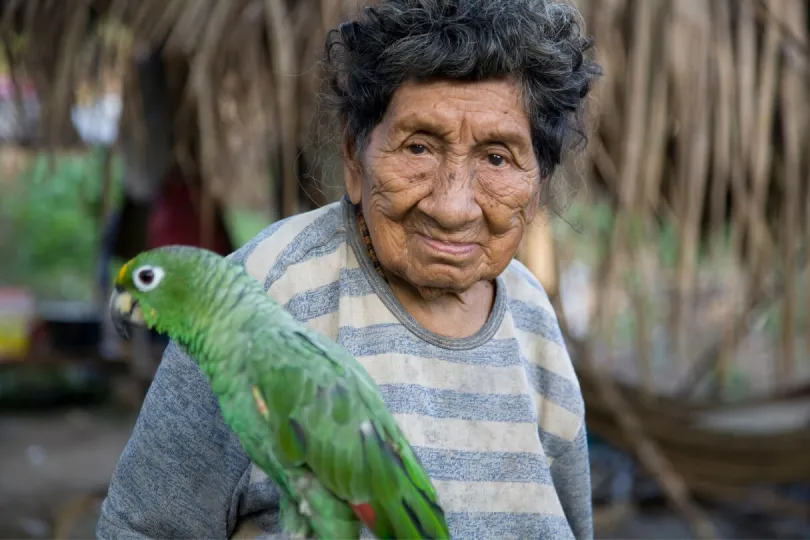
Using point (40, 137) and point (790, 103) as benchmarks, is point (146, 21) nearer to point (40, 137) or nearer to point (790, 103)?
point (40, 137)

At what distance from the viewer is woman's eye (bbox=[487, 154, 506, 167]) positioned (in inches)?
59.7

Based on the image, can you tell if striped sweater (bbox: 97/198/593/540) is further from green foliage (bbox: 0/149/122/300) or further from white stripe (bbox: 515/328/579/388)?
green foliage (bbox: 0/149/122/300)

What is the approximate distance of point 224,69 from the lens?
3186 millimetres

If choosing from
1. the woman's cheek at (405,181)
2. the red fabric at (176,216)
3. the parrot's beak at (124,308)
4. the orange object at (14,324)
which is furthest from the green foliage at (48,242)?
the parrot's beak at (124,308)

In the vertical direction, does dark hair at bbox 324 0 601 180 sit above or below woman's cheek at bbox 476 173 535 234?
above

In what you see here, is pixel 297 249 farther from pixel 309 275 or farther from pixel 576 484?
pixel 576 484

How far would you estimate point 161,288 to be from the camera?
1.18 m

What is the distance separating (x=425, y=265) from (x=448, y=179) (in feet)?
0.47

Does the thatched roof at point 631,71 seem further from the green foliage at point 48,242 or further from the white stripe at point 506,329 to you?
the green foliage at point 48,242

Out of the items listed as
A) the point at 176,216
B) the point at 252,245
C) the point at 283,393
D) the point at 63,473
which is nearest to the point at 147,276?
the point at 283,393

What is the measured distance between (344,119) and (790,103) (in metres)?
2.13

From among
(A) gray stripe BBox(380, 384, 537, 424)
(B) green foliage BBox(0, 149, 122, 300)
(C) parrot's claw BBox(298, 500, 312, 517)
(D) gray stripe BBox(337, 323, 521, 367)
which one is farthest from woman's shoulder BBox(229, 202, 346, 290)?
(B) green foliage BBox(0, 149, 122, 300)

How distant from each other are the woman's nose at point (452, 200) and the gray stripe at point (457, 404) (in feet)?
0.91

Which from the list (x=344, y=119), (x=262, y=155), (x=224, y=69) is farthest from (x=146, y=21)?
(x=344, y=119)
